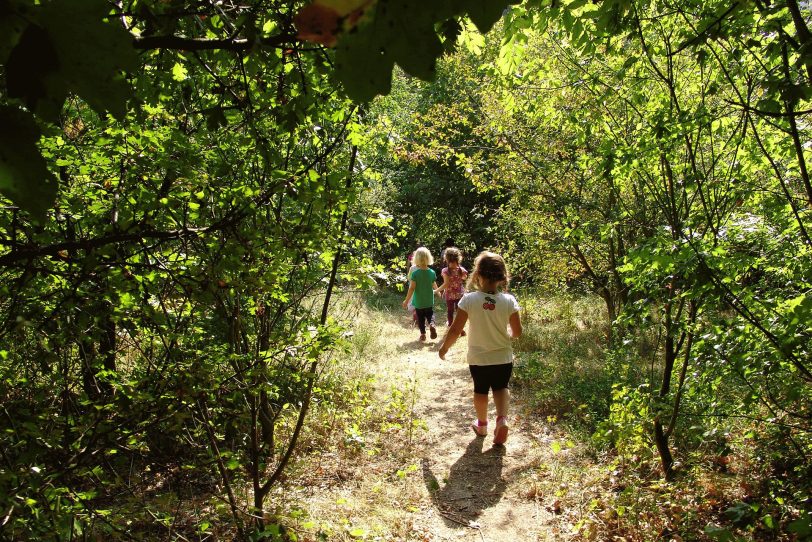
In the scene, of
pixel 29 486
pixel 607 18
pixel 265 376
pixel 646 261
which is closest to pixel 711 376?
pixel 646 261

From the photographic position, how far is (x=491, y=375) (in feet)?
16.5

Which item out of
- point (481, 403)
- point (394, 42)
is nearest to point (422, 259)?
point (481, 403)

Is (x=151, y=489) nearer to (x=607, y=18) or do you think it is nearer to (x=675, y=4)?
(x=607, y=18)

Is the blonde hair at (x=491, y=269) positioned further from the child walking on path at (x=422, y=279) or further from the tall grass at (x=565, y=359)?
the child walking on path at (x=422, y=279)

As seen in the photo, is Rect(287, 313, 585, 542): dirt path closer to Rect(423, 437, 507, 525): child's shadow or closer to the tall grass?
Rect(423, 437, 507, 525): child's shadow

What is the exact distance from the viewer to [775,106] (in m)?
2.35

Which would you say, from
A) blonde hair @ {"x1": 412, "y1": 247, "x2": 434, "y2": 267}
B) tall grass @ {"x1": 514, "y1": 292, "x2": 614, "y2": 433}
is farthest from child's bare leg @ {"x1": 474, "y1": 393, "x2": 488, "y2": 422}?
blonde hair @ {"x1": 412, "y1": 247, "x2": 434, "y2": 267}

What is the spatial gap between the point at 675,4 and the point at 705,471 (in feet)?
11.2

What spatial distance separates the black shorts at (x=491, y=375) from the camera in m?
5.00

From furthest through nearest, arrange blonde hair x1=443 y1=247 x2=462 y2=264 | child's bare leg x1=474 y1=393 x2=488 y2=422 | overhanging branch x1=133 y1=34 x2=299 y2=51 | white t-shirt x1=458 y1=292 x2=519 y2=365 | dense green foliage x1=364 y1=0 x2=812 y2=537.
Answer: blonde hair x1=443 y1=247 x2=462 y2=264, child's bare leg x1=474 y1=393 x2=488 y2=422, white t-shirt x1=458 y1=292 x2=519 y2=365, dense green foliage x1=364 y1=0 x2=812 y2=537, overhanging branch x1=133 y1=34 x2=299 y2=51

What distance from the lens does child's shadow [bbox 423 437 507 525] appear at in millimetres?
4219

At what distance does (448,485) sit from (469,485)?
187 mm

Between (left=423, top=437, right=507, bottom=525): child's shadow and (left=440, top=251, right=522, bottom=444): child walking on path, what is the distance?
536 millimetres

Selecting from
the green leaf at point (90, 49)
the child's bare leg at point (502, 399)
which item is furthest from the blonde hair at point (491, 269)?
the green leaf at point (90, 49)
